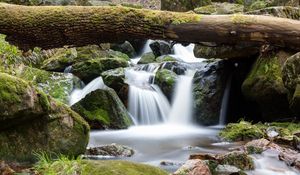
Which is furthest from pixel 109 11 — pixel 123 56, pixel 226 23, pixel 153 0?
pixel 153 0

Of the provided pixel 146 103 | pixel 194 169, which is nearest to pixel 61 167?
pixel 194 169

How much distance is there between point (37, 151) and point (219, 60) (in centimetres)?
770

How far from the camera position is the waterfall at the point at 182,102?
36.9 feet

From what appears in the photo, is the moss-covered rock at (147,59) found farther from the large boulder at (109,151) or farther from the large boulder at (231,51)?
the large boulder at (109,151)

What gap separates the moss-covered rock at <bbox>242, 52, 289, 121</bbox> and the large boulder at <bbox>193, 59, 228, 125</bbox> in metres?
1.06

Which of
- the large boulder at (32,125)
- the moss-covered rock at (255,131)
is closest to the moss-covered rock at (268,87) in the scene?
the moss-covered rock at (255,131)

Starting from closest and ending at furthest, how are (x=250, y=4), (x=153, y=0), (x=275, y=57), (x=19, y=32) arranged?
1. (x=19, y=32)
2. (x=275, y=57)
3. (x=250, y=4)
4. (x=153, y=0)

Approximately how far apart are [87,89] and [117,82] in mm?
1150

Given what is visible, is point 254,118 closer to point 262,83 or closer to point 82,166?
point 262,83

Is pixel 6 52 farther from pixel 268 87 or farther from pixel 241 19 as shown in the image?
pixel 268 87

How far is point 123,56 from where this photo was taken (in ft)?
49.0

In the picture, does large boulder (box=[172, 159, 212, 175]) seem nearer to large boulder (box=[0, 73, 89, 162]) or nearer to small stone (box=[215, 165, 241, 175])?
small stone (box=[215, 165, 241, 175])

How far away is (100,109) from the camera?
9805 millimetres

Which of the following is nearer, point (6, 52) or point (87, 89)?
point (6, 52)
